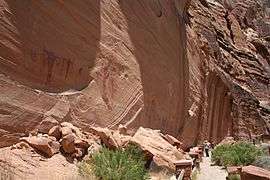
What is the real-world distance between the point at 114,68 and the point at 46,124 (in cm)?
319

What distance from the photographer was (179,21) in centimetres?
1764

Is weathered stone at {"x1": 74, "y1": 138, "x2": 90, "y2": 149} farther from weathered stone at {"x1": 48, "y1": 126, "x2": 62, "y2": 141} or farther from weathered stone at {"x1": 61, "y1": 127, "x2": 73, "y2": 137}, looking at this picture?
weathered stone at {"x1": 48, "y1": 126, "x2": 62, "y2": 141}

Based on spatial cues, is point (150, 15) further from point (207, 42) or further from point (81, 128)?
point (207, 42)

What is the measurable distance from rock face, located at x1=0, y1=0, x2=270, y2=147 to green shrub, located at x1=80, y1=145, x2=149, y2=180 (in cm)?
127

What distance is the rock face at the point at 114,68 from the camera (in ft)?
28.9

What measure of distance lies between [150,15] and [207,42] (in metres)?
7.34

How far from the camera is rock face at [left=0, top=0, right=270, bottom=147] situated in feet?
28.9

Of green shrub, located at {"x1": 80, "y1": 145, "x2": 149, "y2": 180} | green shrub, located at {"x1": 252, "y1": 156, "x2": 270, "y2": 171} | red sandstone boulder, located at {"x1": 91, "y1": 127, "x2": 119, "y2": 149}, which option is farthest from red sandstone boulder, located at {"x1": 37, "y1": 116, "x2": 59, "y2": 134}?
green shrub, located at {"x1": 252, "y1": 156, "x2": 270, "y2": 171}

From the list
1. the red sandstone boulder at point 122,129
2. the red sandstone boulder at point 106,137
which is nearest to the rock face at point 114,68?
the red sandstone boulder at point 122,129

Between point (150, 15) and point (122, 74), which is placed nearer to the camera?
point (122, 74)

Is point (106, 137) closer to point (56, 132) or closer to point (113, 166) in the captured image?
point (56, 132)

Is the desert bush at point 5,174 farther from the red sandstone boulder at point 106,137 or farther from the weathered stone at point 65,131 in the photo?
the red sandstone boulder at point 106,137

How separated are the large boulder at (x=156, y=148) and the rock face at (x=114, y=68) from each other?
631 millimetres

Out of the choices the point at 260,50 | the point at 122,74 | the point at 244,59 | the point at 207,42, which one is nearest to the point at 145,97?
the point at 122,74
